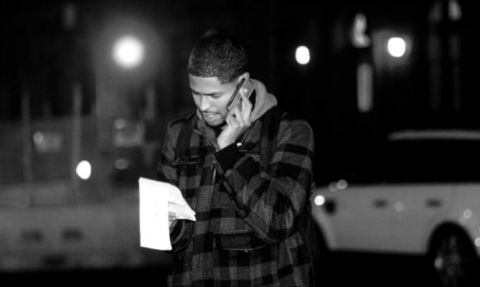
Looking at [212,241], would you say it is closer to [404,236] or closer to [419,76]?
[404,236]

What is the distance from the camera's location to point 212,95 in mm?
3439

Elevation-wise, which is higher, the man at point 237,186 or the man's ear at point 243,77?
the man's ear at point 243,77

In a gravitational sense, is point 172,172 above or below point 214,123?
below

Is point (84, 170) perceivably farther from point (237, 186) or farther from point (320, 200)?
point (237, 186)

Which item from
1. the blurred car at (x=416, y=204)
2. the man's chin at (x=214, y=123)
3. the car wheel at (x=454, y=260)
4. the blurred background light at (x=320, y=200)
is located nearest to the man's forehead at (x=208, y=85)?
the man's chin at (x=214, y=123)

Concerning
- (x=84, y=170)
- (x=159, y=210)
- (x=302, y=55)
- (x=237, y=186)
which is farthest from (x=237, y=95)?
(x=302, y=55)

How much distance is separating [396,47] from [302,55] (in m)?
1.93

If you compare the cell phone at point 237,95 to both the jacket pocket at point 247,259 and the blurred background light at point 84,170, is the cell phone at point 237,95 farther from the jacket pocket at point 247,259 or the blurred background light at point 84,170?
the blurred background light at point 84,170

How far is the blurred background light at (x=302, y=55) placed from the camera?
1834 centimetres

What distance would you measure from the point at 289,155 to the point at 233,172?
0.22m

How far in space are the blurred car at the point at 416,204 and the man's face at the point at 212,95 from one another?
24.5 feet

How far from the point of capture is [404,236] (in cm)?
1165

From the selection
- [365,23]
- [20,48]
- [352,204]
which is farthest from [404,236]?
[365,23]

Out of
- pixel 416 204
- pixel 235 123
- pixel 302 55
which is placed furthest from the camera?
pixel 302 55
